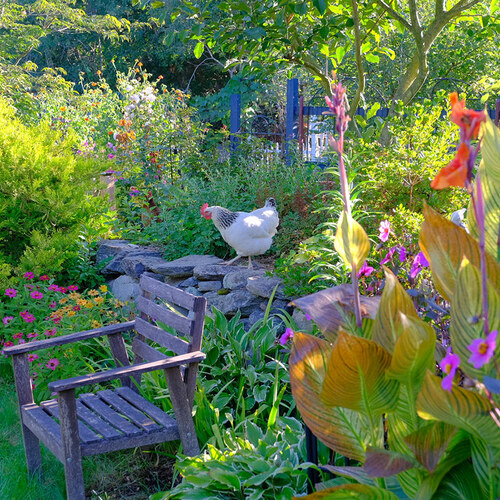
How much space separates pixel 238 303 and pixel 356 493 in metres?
3.07

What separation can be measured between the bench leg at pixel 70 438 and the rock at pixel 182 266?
97.9 inches

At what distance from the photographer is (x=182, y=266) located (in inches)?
200

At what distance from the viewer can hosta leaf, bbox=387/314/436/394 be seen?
1.19 m

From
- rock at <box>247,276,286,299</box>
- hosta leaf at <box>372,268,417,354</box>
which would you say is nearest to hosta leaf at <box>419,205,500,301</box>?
hosta leaf at <box>372,268,417,354</box>

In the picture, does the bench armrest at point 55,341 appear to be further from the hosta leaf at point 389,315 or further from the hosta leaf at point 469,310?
the hosta leaf at point 469,310

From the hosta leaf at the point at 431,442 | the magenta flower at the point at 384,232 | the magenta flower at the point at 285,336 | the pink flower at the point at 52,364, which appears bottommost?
the pink flower at the point at 52,364

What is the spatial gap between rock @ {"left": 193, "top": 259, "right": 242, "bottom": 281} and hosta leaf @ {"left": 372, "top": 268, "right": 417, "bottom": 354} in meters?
3.43

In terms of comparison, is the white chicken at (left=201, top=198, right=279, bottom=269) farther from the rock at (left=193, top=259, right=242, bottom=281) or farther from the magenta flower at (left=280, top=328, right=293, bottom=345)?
the magenta flower at (left=280, top=328, right=293, bottom=345)

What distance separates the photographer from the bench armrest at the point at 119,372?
258cm

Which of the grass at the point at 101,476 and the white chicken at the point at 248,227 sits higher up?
the white chicken at the point at 248,227

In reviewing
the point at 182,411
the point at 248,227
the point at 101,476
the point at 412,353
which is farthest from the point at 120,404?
the point at 412,353

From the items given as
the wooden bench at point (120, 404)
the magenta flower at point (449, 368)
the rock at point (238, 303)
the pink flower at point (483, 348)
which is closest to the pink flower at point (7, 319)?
the wooden bench at point (120, 404)

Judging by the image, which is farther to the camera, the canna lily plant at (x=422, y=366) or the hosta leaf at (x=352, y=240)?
the hosta leaf at (x=352, y=240)

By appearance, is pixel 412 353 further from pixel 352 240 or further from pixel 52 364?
pixel 52 364
